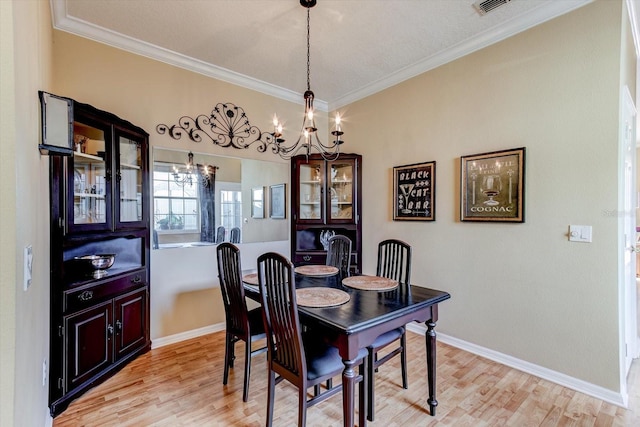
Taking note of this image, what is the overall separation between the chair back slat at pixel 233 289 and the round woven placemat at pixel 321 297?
44 centimetres

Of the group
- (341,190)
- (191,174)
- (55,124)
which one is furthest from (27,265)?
(341,190)

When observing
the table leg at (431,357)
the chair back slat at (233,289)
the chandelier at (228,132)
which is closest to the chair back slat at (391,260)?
the table leg at (431,357)

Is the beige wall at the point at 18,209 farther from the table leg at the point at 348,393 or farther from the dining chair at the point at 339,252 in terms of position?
the dining chair at the point at 339,252

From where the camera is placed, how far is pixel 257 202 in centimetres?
370

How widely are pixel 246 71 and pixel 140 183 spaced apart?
1.64 m

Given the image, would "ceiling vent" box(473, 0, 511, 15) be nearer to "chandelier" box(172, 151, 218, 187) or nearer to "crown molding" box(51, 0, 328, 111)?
"crown molding" box(51, 0, 328, 111)

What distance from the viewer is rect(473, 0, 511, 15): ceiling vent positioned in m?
2.29

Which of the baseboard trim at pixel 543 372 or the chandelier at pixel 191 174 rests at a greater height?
the chandelier at pixel 191 174

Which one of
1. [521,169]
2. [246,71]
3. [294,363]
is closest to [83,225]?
[294,363]

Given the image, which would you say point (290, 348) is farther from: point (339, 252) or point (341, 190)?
point (341, 190)

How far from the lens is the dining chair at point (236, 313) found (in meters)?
2.15

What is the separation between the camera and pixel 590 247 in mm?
2223

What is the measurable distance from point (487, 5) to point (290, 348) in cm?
279

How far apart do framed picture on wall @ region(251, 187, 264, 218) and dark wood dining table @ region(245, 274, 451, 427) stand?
1.49 metres
